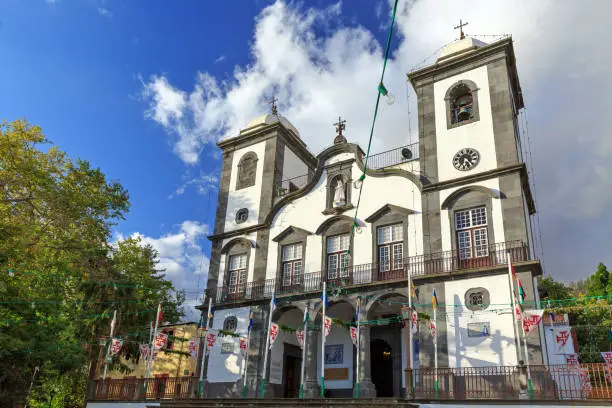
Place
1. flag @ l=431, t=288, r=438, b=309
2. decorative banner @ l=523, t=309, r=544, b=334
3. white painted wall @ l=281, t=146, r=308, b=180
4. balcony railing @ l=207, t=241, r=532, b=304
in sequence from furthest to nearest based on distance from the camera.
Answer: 1. white painted wall @ l=281, t=146, r=308, b=180
2. balcony railing @ l=207, t=241, r=532, b=304
3. flag @ l=431, t=288, r=438, b=309
4. decorative banner @ l=523, t=309, r=544, b=334

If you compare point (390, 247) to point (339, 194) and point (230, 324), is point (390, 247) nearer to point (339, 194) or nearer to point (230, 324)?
point (339, 194)

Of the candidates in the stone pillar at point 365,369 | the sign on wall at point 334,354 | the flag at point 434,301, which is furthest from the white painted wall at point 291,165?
the flag at point 434,301

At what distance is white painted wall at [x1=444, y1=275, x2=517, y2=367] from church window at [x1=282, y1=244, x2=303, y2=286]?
23.2ft

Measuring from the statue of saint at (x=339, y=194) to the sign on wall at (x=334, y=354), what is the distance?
20.2 feet

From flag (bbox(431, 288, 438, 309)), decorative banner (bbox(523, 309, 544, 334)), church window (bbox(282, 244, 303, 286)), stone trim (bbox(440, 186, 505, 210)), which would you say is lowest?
decorative banner (bbox(523, 309, 544, 334))

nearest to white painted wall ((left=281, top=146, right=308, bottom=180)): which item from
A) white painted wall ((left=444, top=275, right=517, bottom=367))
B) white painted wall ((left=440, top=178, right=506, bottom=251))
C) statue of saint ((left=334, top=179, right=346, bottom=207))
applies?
statue of saint ((left=334, top=179, right=346, bottom=207))

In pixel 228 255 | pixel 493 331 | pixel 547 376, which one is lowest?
pixel 547 376

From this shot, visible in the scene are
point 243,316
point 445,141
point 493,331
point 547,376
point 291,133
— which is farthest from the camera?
point 291,133

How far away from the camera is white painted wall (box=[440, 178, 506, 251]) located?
58.3ft

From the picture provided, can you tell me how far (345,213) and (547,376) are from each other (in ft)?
33.2

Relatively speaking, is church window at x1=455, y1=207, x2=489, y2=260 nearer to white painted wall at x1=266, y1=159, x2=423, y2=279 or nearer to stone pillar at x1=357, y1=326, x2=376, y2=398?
white painted wall at x1=266, y1=159, x2=423, y2=279

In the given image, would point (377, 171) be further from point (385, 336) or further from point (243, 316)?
point (243, 316)

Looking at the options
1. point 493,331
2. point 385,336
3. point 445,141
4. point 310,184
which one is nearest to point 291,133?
point 310,184

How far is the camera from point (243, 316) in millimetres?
22172
